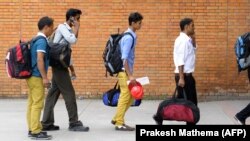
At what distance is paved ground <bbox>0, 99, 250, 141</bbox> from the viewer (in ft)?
25.8

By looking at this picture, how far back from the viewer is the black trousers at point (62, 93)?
8062 mm

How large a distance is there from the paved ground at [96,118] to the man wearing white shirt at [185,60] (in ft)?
3.16

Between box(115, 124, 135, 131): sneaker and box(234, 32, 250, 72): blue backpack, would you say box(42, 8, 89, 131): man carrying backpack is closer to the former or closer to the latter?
box(115, 124, 135, 131): sneaker

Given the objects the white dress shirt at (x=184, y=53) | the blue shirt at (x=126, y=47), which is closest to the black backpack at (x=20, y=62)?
the blue shirt at (x=126, y=47)

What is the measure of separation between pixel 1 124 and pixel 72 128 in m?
Result: 1.36

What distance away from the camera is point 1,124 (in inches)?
346

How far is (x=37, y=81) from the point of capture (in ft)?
24.8

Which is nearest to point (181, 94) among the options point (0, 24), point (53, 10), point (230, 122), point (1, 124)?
point (230, 122)

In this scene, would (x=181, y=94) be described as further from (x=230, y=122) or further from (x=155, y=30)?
(x=155, y=30)

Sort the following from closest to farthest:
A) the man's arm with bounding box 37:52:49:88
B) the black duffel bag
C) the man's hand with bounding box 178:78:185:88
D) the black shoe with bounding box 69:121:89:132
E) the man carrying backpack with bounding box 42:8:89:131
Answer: the black duffel bag, the man's arm with bounding box 37:52:49:88, the man's hand with bounding box 178:78:185:88, the man carrying backpack with bounding box 42:8:89:131, the black shoe with bounding box 69:121:89:132

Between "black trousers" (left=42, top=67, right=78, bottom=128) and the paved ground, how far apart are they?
0.24m

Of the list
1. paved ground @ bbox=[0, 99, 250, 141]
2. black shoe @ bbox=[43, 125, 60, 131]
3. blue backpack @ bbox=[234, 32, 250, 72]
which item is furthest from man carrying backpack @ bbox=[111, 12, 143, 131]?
blue backpack @ bbox=[234, 32, 250, 72]

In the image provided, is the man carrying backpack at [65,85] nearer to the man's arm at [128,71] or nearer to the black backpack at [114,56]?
the black backpack at [114,56]

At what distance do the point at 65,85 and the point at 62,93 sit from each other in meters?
0.14
